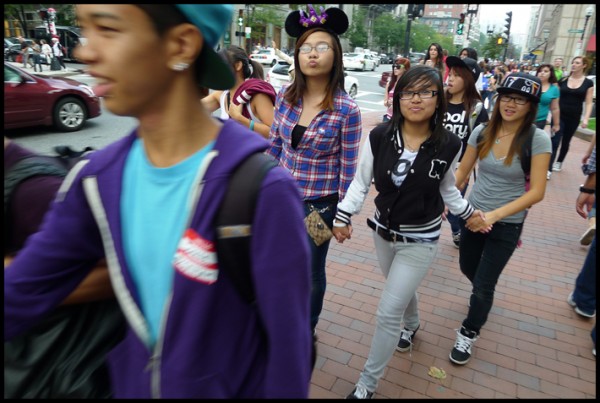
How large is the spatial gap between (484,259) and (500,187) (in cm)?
51

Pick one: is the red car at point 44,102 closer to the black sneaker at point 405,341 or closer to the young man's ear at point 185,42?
the black sneaker at point 405,341

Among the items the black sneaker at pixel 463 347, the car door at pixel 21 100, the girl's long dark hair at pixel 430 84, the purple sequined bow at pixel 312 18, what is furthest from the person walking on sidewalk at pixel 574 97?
the car door at pixel 21 100

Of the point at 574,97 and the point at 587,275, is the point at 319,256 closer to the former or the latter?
the point at 587,275

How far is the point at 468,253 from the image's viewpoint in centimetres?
314

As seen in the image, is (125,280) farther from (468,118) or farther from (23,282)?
(468,118)

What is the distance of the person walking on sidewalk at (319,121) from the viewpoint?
9.01 ft

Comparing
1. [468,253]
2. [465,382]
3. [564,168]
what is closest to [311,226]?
[468,253]

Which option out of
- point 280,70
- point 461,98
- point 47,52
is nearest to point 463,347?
point 461,98

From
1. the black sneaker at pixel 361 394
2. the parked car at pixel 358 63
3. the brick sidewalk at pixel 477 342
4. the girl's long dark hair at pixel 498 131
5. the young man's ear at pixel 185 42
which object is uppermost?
the young man's ear at pixel 185 42

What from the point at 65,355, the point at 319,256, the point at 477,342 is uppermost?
the point at 65,355

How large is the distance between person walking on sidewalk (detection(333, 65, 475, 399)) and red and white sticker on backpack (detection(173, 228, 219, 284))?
1.74 m

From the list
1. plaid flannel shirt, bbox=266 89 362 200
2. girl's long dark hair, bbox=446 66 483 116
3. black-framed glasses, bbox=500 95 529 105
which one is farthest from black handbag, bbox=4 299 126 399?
girl's long dark hair, bbox=446 66 483 116

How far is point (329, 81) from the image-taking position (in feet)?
9.31

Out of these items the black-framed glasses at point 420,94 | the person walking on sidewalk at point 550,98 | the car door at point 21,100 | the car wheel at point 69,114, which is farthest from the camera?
the car wheel at point 69,114
